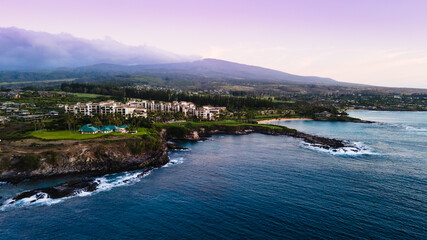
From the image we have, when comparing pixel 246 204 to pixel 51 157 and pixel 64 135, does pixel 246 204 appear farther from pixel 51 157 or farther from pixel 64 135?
pixel 64 135

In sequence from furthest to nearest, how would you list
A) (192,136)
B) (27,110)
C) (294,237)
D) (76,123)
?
(27,110) → (192,136) → (76,123) → (294,237)

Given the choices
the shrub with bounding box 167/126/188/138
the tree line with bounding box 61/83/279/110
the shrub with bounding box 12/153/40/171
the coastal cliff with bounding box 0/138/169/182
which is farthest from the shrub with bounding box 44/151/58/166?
the tree line with bounding box 61/83/279/110

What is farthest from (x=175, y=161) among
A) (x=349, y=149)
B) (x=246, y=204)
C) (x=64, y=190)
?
(x=349, y=149)

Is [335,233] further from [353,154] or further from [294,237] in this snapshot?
[353,154]

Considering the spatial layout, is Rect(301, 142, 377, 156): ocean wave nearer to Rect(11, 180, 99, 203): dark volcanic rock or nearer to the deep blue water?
the deep blue water

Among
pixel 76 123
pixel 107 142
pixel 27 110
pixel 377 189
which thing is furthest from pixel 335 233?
pixel 27 110

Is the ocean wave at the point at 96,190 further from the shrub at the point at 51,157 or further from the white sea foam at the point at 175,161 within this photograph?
the shrub at the point at 51,157
